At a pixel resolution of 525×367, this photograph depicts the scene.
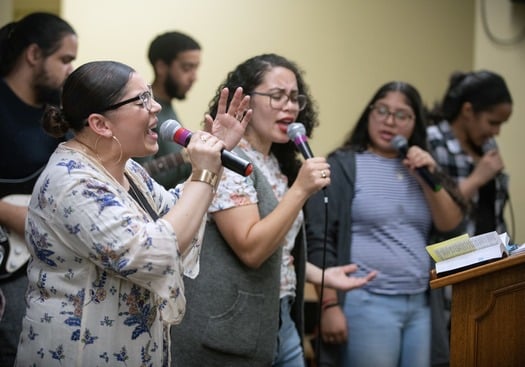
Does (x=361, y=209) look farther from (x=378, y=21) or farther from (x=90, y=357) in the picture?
(x=378, y=21)

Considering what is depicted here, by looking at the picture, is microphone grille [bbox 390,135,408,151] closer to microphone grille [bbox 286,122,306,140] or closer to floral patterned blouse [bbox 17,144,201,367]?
microphone grille [bbox 286,122,306,140]

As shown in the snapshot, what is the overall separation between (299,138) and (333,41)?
2089mm

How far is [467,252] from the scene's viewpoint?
1671mm

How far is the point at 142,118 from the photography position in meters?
1.57

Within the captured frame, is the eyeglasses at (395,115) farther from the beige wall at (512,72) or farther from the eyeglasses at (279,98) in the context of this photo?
the beige wall at (512,72)

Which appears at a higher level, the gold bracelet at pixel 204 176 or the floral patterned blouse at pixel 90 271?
the gold bracelet at pixel 204 176

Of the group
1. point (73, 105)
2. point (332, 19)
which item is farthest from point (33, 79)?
point (332, 19)

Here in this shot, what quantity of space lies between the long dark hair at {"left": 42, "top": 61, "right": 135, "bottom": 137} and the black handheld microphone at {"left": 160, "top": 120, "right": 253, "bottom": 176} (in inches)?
5.9

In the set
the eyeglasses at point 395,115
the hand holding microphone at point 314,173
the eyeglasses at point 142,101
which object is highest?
the eyeglasses at point 142,101

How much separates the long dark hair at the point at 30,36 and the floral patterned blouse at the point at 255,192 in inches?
27.2

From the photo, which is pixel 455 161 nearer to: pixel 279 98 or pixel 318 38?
pixel 279 98

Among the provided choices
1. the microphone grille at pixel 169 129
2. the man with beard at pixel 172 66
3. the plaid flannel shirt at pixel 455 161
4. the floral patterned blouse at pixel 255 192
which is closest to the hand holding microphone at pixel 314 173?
the floral patterned blouse at pixel 255 192

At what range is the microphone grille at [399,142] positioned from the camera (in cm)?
252

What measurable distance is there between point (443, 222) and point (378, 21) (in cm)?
186
